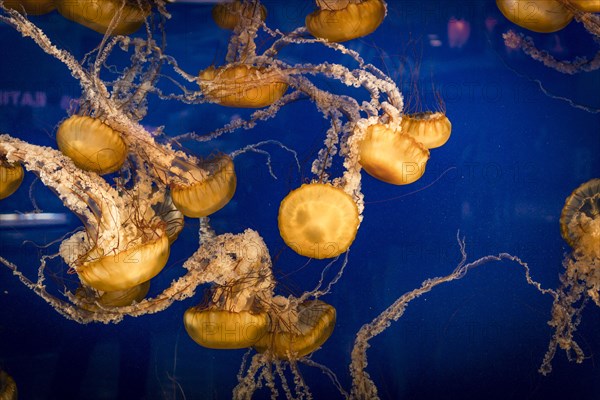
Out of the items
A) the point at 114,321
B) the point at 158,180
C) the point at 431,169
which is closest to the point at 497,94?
the point at 431,169

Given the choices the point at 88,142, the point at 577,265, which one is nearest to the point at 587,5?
the point at 577,265

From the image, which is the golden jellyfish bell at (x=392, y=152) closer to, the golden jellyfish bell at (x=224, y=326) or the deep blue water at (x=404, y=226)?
the deep blue water at (x=404, y=226)

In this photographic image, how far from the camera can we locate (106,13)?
2.13m

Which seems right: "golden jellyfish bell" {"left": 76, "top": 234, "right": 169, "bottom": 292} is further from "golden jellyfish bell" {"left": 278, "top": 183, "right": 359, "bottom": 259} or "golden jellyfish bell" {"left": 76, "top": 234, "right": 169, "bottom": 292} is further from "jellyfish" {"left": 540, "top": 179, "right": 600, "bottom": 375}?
"jellyfish" {"left": 540, "top": 179, "right": 600, "bottom": 375}

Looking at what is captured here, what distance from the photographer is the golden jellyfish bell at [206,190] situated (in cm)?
216

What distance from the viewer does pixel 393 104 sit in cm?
222

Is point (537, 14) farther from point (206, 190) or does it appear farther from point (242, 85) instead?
point (206, 190)

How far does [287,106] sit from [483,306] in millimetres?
1196

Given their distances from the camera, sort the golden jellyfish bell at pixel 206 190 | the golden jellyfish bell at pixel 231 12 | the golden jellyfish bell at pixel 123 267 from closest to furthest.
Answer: the golden jellyfish bell at pixel 123 267 < the golden jellyfish bell at pixel 206 190 < the golden jellyfish bell at pixel 231 12

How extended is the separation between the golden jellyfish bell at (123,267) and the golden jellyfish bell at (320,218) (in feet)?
1.58

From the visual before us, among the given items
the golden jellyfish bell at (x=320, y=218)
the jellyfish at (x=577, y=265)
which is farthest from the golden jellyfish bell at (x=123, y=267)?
the jellyfish at (x=577, y=265)

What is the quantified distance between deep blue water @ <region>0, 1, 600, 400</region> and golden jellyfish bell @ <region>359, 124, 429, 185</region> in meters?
0.28

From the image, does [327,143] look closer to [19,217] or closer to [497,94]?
[497,94]

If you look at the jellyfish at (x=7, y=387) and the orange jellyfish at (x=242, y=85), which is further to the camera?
the jellyfish at (x=7, y=387)
